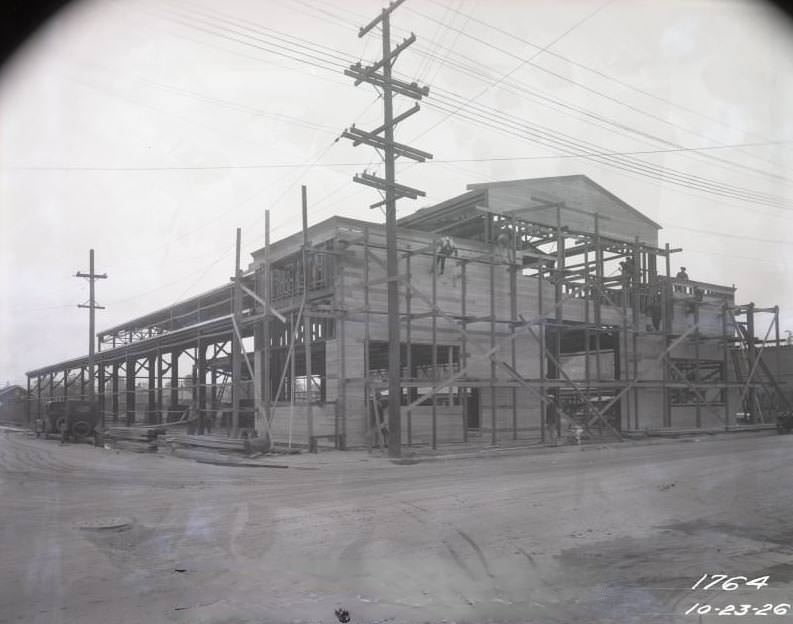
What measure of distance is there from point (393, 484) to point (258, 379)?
12.9m

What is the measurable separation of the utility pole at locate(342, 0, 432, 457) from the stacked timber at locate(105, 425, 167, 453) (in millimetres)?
10530

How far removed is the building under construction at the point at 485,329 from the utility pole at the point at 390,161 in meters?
1.16

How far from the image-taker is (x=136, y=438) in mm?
29125

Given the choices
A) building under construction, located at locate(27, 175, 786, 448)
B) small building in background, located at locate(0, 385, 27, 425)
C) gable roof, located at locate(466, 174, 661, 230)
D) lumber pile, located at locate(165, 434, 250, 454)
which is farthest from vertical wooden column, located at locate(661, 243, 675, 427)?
small building in background, located at locate(0, 385, 27, 425)

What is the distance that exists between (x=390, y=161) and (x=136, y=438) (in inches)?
685

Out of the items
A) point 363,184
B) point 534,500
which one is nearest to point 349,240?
point 363,184

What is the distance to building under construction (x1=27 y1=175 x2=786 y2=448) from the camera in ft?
70.7

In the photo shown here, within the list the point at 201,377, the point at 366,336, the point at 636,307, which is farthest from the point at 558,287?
the point at 201,377

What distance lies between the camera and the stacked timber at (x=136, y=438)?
1021 inches

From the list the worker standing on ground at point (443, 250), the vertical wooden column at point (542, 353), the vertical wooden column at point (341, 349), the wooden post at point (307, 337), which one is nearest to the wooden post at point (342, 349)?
the vertical wooden column at point (341, 349)

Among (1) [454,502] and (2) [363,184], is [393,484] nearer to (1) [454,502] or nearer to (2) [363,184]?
(1) [454,502]

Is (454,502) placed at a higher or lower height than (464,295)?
lower

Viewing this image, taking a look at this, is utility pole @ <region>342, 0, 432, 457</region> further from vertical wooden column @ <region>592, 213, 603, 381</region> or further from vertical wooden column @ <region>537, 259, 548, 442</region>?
vertical wooden column @ <region>592, 213, 603, 381</region>

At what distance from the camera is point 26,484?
1412 cm
